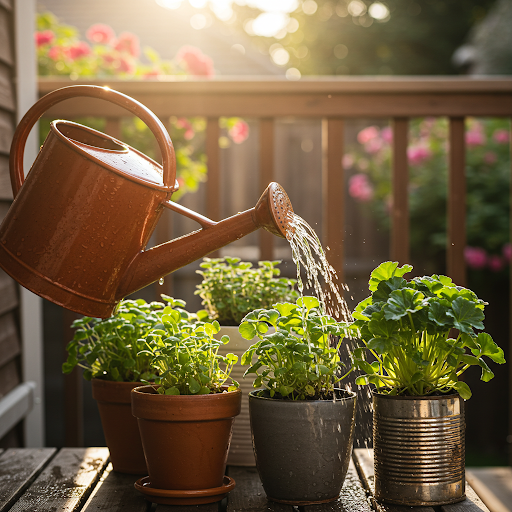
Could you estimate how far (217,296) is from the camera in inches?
44.6

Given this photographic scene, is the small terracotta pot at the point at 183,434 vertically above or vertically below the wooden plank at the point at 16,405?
above

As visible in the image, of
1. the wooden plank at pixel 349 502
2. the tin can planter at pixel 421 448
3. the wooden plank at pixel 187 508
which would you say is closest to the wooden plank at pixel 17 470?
the wooden plank at pixel 187 508

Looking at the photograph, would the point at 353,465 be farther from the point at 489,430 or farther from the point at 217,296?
the point at 489,430

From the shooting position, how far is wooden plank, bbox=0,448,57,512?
2.96ft

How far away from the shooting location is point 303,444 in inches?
32.1

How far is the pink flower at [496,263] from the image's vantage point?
12.4ft

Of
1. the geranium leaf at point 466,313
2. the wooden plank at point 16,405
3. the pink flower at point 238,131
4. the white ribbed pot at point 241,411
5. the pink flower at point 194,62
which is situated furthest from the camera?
the pink flower at point 238,131

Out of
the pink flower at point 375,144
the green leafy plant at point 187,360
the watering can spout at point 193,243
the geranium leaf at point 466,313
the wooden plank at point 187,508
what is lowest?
the wooden plank at point 187,508

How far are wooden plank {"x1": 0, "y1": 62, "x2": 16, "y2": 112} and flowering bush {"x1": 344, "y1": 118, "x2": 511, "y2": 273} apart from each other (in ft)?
8.46

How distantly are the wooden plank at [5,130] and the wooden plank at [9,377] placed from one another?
563mm

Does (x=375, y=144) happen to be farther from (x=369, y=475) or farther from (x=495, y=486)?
(x=369, y=475)

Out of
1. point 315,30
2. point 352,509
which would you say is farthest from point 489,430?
point 315,30

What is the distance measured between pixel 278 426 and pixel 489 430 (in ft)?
9.86

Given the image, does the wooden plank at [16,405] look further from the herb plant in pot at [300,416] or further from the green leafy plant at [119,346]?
the herb plant in pot at [300,416]
